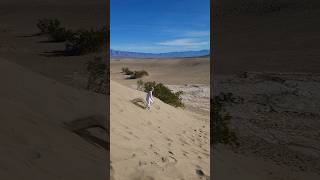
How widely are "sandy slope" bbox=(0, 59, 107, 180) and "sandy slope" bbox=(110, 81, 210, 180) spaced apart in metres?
→ 0.55

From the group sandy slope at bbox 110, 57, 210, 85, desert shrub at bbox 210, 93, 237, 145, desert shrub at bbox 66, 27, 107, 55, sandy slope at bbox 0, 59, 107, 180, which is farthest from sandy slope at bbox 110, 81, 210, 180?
sandy slope at bbox 110, 57, 210, 85

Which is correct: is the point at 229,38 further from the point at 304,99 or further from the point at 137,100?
the point at 137,100

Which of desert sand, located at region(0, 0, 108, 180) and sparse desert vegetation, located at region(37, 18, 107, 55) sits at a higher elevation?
sparse desert vegetation, located at region(37, 18, 107, 55)

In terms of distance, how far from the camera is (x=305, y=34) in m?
38.5

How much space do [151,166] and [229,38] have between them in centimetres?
4015

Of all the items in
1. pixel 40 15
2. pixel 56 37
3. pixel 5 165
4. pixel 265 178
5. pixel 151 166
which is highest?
pixel 40 15

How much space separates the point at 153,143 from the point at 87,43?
515 inches

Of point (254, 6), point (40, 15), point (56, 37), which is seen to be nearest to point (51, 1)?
point (40, 15)

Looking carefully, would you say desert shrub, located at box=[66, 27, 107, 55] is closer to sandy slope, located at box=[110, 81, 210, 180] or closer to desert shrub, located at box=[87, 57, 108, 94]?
desert shrub, located at box=[87, 57, 108, 94]

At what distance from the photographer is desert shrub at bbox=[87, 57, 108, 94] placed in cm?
1053

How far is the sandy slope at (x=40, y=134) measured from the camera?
3.93 metres

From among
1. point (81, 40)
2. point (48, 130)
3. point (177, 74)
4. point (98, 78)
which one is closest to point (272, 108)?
point (98, 78)

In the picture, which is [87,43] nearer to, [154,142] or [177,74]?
[154,142]

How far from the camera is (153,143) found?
694 cm
